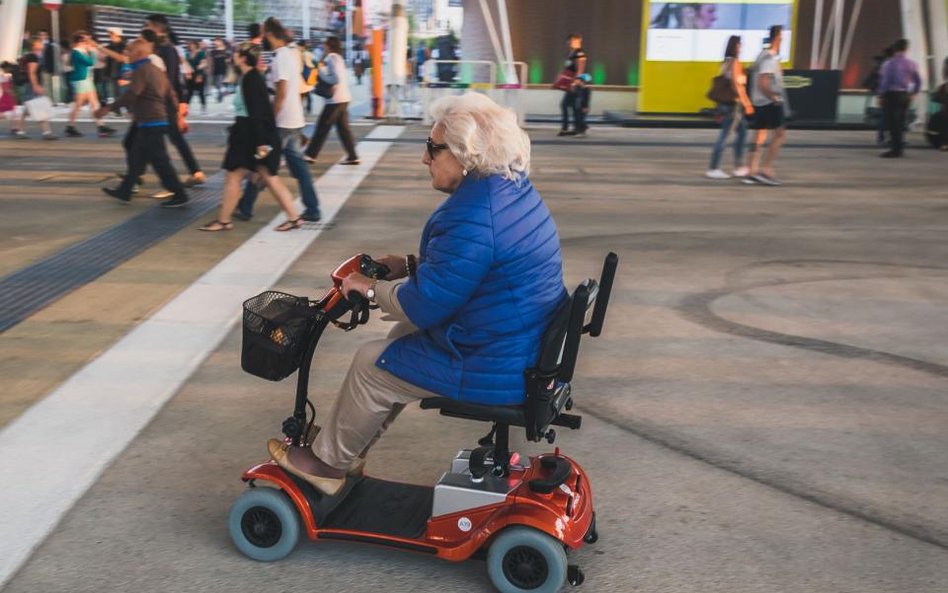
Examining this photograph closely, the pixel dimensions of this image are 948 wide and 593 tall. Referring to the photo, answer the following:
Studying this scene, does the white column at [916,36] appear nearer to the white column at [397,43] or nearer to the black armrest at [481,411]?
the white column at [397,43]

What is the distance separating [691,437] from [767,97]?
8.89 m

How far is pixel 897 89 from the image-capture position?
15.9m

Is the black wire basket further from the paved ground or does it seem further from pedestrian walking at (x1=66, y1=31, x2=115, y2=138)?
pedestrian walking at (x1=66, y1=31, x2=115, y2=138)

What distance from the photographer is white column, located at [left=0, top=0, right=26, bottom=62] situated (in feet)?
79.4

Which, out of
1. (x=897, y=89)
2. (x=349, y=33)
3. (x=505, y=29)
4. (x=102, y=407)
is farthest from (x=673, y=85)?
(x=349, y=33)

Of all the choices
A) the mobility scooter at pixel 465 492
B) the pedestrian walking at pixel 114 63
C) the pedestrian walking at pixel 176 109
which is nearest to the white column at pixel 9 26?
the pedestrian walking at pixel 114 63

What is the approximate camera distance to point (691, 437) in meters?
4.59

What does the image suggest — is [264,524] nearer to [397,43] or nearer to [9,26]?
[397,43]

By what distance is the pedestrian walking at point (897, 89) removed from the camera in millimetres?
15758

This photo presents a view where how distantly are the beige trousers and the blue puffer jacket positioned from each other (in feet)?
0.17

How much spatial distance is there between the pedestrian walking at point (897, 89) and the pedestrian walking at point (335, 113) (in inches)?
323

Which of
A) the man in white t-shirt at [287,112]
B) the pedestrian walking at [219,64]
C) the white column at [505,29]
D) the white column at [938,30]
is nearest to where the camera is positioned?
the man in white t-shirt at [287,112]

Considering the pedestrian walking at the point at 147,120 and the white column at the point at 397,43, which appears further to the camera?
the white column at the point at 397,43

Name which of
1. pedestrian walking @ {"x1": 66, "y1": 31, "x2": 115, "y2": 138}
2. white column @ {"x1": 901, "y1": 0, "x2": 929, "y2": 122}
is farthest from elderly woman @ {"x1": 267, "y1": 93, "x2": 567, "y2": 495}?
white column @ {"x1": 901, "y1": 0, "x2": 929, "y2": 122}
